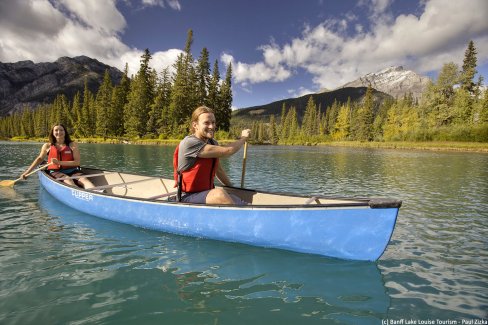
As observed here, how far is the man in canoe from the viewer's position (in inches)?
212

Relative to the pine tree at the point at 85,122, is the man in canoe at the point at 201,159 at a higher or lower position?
lower

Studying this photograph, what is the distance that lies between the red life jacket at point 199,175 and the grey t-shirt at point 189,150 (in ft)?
0.52

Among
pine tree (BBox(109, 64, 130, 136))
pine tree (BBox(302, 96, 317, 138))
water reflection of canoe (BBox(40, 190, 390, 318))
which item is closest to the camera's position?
water reflection of canoe (BBox(40, 190, 390, 318))

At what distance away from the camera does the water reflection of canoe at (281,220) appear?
14.8ft

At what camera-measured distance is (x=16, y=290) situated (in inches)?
154

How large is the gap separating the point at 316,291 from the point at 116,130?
237ft

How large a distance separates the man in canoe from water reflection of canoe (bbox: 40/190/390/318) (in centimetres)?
103

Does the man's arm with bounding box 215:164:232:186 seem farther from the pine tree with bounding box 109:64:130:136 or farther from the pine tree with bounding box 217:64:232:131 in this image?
the pine tree with bounding box 109:64:130:136

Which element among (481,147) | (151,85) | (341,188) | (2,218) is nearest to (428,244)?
(341,188)

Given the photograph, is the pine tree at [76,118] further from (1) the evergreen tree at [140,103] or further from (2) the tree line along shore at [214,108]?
(1) the evergreen tree at [140,103]

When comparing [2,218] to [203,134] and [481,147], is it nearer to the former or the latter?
[203,134]

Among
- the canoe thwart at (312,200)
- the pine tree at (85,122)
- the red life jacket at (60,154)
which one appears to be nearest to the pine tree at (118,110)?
the pine tree at (85,122)

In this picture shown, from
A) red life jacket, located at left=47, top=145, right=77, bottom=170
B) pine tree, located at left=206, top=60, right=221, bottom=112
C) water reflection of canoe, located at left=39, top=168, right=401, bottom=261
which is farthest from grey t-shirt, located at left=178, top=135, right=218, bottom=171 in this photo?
pine tree, located at left=206, top=60, right=221, bottom=112

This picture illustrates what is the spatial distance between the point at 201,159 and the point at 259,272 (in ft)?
7.99
